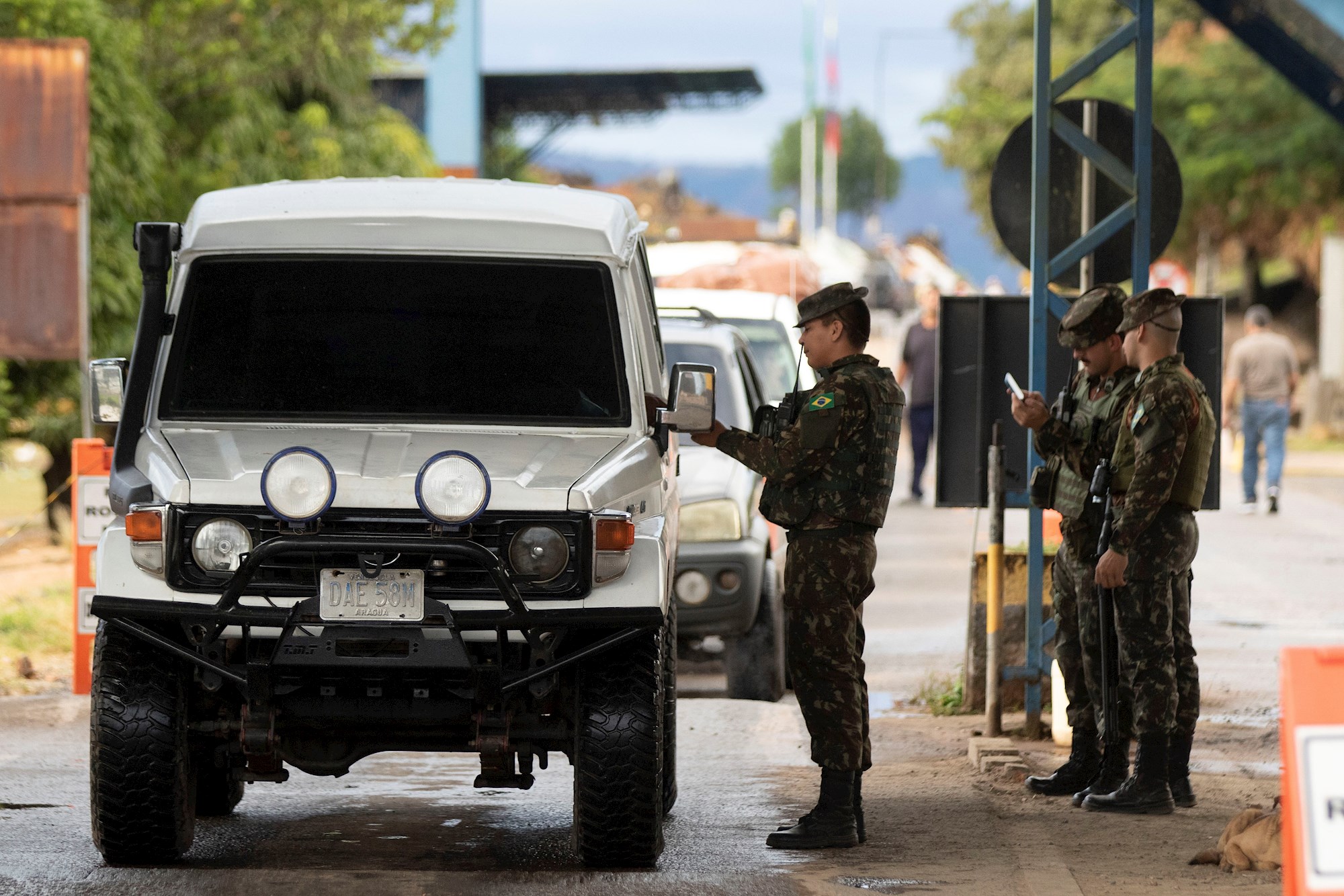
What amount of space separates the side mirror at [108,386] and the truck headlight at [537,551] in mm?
1651

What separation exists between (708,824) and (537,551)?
1812mm

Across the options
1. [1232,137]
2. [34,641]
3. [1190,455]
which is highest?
[1232,137]

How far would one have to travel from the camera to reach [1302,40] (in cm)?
1519

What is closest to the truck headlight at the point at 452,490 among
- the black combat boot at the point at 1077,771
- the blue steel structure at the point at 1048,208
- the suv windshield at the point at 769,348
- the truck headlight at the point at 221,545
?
the truck headlight at the point at 221,545

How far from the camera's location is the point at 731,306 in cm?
1399

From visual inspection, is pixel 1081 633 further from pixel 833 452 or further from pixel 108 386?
pixel 108 386

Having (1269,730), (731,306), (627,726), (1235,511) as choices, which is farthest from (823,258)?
(627,726)

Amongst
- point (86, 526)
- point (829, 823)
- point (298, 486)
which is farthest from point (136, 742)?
point (86, 526)

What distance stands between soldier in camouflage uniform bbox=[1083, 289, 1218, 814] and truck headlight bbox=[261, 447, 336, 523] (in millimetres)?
2954

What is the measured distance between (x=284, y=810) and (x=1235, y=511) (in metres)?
15.6

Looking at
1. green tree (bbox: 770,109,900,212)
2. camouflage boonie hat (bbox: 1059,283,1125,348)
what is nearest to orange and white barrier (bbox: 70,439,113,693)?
camouflage boonie hat (bbox: 1059,283,1125,348)

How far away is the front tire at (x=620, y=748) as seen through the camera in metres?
6.21

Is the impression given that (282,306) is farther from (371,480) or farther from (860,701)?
(860,701)

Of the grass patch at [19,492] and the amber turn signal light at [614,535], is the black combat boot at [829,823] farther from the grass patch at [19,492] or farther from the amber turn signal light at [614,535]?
the grass patch at [19,492]
